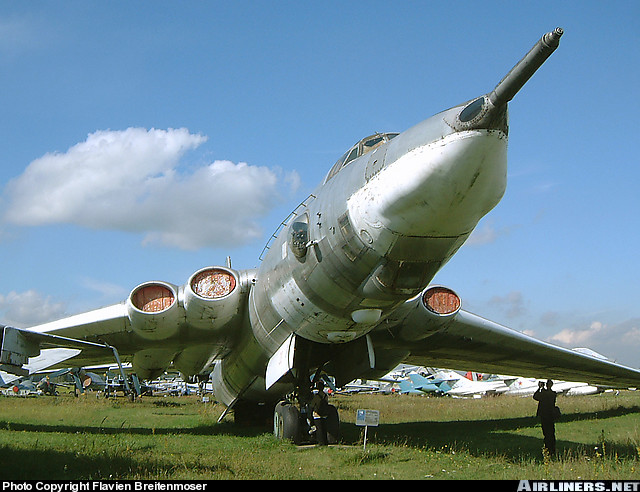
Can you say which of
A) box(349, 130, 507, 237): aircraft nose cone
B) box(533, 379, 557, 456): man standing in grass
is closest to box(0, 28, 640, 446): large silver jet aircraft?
box(349, 130, 507, 237): aircraft nose cone

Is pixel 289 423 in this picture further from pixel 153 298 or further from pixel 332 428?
pixel 153 298

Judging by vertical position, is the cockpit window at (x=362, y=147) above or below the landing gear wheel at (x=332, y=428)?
above

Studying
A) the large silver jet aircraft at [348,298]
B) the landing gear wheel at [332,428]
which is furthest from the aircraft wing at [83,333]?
the landing gear wheel at [332,428]

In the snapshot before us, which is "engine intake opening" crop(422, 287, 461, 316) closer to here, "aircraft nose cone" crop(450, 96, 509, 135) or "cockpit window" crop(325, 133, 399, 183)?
"cockpit window" crop(325, 133, 399, 183)

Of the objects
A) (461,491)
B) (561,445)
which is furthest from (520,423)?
(461,491)

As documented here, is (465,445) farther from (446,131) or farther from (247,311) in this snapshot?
(446,131)

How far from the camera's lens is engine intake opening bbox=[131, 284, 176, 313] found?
9.43 metres

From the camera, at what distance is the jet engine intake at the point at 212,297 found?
30.6ft

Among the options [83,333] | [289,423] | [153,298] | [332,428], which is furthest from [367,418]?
[83,333]

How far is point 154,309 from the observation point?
9.42m

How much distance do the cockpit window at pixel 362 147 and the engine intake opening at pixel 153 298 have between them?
3698mm

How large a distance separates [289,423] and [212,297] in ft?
7.84

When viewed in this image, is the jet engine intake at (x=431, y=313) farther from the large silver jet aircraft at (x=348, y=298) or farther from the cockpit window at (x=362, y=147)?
the cockpit window at (x=362, y=147)

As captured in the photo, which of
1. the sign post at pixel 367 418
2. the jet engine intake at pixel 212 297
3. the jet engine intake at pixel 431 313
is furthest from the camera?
the jet engine intake at pixel 212 297
